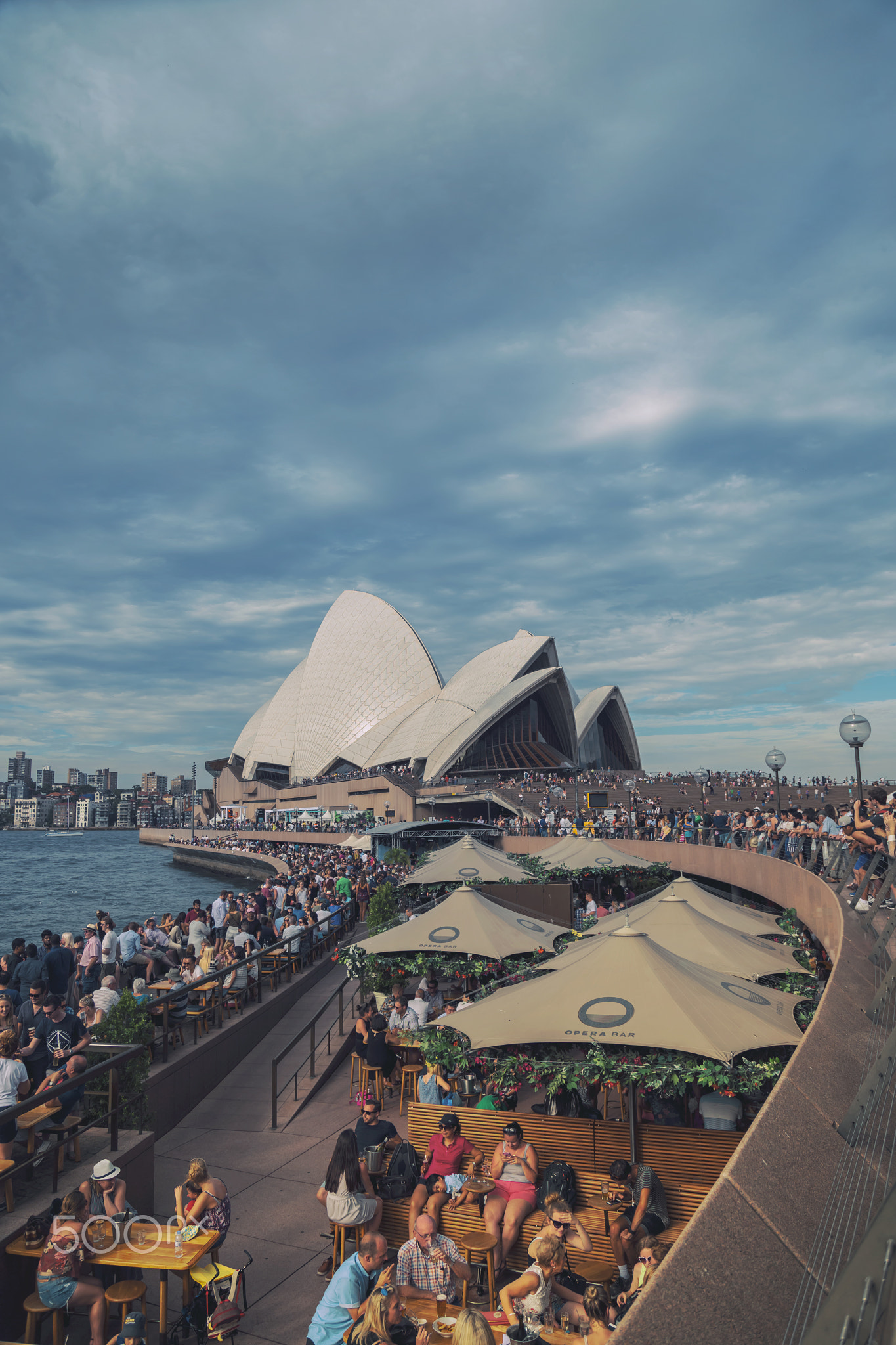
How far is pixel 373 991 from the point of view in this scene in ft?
32.9

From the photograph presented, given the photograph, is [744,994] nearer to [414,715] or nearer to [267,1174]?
[267,1174]

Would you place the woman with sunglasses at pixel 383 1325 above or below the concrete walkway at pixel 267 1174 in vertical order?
above

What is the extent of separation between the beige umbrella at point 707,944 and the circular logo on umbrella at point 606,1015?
1.21 metres

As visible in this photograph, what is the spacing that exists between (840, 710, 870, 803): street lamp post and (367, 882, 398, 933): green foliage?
23.5 feet

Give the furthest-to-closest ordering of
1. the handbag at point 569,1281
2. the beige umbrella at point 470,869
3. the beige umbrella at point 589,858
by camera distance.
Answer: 1. the beige umbrella at point 589,858
2. the beige umbrella at point 470,869
3. the handbag at point 569,1281

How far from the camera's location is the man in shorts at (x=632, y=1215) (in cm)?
434

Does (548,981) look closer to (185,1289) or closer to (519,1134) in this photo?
(519,1134)

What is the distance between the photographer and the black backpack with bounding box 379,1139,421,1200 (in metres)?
5.32

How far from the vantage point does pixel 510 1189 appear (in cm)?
495

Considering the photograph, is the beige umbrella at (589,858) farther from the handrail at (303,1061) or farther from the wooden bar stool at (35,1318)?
the wooden bar stool at (35,1318)

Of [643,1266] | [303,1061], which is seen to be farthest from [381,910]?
[643,1266]

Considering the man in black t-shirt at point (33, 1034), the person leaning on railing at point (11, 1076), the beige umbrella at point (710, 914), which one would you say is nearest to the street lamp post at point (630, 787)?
the beige umbrella at point (710, 914)

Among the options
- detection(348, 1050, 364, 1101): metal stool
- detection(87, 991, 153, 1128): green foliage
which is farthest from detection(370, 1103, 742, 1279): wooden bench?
detection(348, 1050, 364, 1101): metal stool

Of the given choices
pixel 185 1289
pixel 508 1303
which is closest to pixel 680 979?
pixel 508 1303
